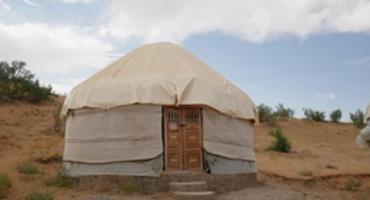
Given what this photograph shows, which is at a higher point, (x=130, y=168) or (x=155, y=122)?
(x=155, y=122)

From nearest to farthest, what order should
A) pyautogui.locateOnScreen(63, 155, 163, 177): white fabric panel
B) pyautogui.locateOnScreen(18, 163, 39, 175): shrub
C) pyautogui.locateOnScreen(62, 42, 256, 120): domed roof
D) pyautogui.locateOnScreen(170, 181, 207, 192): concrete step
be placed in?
pyautogui.locateOnScreen(170, 181, 207, 192): concrete step
pyautogui.locateOnScreen(63, 155, 163, 177): white fabric panel
pyautogui.locateOnScreen(62, 42, 256, 120): domed roof
pyautogui.locateOnScreen(18, 163, 39, 175): shrub

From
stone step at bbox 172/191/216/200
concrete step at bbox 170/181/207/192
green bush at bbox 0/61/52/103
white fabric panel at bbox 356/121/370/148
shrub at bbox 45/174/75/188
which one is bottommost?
stone step at bbox 172/191/216/200

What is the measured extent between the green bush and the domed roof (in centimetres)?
1177

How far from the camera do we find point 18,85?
22953 millimetres

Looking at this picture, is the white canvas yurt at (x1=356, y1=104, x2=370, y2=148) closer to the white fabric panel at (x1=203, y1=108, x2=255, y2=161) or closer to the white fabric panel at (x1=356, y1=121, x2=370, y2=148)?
the white fabric panel at (x1=356, y1=121, x2=370, y2=148)

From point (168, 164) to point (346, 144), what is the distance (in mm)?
12212

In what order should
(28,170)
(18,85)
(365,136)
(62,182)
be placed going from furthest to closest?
(18,85)
(28,170)
(62,182)
(365,136)

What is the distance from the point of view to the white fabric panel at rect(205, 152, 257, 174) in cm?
1087

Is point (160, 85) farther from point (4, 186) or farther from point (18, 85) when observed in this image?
point (18, 85)

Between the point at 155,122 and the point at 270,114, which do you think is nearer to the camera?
the point at 155,122

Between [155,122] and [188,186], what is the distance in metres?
1.39

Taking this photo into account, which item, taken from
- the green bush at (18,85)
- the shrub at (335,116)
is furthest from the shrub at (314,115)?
the green bush at (18,85)

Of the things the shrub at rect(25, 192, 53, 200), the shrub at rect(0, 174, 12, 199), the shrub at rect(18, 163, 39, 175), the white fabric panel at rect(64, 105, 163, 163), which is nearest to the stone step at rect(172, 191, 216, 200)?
the white fabric panel at rect(64, 105, 163, 163)

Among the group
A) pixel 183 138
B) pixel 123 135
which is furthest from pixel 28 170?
pixel 183 138
